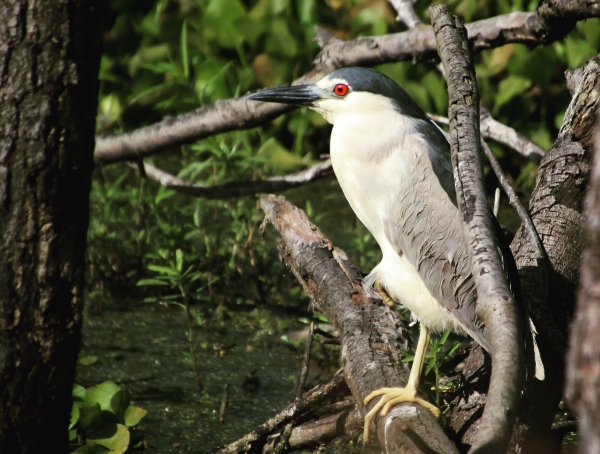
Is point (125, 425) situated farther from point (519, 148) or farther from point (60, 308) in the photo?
point (519, 148)

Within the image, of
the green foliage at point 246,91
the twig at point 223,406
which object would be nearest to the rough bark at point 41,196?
the twig at point 223,406

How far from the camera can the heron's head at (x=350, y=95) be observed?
2.81 metres

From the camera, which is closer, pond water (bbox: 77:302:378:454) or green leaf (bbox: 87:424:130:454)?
green leaf (bbox: 87:424:130:454)

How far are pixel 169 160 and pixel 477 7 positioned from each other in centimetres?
237

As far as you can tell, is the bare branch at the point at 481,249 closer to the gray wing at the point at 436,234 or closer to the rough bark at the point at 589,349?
the rough bark at the point at 589,349

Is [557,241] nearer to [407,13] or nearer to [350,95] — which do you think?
[350,95]

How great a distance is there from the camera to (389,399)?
211 centimetres

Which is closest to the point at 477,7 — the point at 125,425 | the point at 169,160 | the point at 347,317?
the point at 169,160

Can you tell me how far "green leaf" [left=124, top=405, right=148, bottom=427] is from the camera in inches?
105

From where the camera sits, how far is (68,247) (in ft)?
6.19

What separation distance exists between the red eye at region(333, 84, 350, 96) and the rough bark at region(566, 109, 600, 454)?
1.93 metres

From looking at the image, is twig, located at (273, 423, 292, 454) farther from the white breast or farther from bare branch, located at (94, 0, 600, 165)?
bare branch, located at (94, 0, 600, 165)

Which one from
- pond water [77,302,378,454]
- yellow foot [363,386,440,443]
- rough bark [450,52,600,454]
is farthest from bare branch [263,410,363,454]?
pond water [77,302,378,454]

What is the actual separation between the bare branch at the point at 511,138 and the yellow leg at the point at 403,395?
1.29 m
